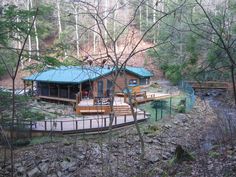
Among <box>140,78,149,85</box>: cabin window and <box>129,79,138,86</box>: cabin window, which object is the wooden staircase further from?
<box>140,78,149,85</box>: cabin window

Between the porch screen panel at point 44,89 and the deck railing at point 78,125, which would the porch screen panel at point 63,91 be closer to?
the porch screen panel at point 44,89

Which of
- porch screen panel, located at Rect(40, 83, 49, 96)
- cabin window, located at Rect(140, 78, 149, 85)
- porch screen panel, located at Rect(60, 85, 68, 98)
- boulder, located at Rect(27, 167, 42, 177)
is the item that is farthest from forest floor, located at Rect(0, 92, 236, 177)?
cabin window, located at Rect(140, 78, 149, 85)

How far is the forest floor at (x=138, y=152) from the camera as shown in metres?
5.95

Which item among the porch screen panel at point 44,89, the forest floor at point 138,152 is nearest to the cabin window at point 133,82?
the porch screen panel at point 44,89

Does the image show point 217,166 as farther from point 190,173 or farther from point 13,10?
point 13,10

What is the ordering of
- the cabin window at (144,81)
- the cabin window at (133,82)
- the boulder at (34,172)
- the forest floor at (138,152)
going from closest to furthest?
the forest floor at (138,152), the boulder at (34,172), the cabin window at (133,82), the cabin window at (144,81)

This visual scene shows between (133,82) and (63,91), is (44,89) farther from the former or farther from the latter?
(133,82)

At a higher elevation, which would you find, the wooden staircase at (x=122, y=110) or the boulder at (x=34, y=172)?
the wooden staircase at (x=122, y=110)

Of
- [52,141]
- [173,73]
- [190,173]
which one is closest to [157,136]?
[52,141]

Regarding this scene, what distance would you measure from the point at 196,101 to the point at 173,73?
22.7ft

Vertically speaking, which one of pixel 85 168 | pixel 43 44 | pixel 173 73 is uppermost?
pixel 43 44

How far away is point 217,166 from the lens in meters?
4.95

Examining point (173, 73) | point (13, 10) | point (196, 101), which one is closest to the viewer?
point (13, 10)

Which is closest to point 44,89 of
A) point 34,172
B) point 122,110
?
point 122,110
